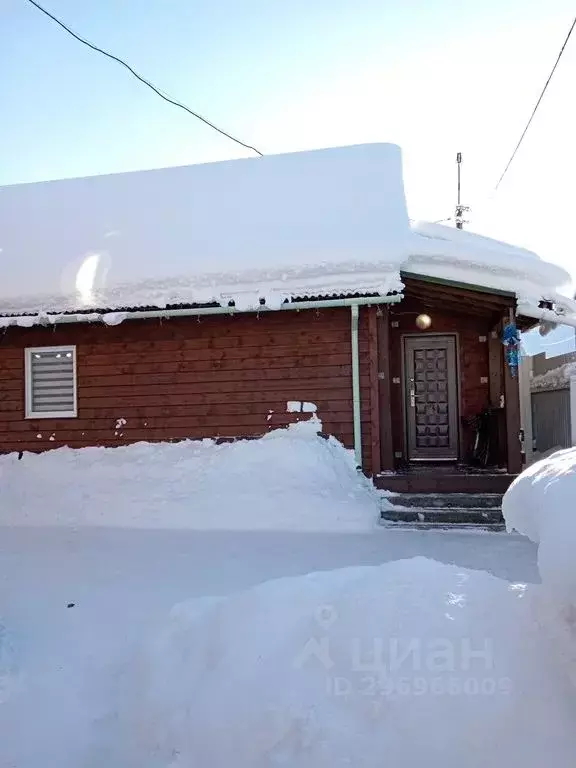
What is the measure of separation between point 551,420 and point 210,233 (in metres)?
7.05

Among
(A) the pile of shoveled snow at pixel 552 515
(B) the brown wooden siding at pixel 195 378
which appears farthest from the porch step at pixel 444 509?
(A) the pile of shoveled snow at pixel 552 515

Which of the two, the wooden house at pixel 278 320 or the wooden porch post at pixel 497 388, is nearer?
the wooden house at pixel 278 320

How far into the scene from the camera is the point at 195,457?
25.9 feet

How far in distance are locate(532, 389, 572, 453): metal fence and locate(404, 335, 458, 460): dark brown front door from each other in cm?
185

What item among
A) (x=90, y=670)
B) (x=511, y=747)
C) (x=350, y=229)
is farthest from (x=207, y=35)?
(x=511, y=747)

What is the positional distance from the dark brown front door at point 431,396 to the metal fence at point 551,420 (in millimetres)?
1848

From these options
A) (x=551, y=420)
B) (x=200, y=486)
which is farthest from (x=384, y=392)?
(x=551, y=420)

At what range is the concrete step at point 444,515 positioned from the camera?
22.5 ft

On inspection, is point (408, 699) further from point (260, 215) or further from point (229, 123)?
point (229, 123)

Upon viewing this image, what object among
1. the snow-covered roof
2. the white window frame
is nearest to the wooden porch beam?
the snow-covered roof

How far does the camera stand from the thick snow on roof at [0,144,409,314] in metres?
7.64

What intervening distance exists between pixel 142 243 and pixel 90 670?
21.8 ft

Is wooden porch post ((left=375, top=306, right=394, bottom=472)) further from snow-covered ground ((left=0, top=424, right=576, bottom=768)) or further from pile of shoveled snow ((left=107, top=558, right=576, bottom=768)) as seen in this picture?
pile of shoveled snow ((left=107, top=558, right=576, bottom=768))

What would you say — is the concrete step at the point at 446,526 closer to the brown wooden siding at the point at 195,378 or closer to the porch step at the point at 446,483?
the porch step at the point at 446,483
